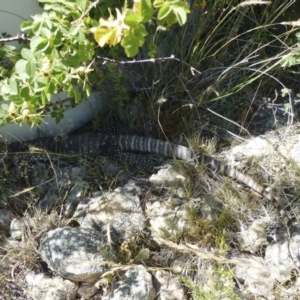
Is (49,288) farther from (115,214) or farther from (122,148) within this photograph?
(122,148)

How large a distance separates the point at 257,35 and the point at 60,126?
4.62ft

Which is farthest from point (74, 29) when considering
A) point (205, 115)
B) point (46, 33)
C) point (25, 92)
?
point (205, 115)

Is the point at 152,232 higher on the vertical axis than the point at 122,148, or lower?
lower

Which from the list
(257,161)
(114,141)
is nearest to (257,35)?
(257,161)

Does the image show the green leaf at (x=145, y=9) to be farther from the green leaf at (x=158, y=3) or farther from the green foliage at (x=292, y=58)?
the green foliage at (x=292, y=58)

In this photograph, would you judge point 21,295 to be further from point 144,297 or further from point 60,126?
point 60,126

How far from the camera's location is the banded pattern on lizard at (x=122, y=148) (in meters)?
3.29

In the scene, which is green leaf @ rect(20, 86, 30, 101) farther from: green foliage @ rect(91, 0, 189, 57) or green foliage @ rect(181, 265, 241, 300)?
green foliage @ rect(181, 265, 241, 300)

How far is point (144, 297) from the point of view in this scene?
2.75 meters

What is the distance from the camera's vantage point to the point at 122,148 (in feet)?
11.5

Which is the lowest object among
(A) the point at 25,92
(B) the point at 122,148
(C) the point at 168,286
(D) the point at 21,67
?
(C) the point at 168,286

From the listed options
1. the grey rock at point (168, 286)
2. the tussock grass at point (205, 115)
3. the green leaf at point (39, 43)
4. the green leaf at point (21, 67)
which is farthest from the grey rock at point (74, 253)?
the green leaf at point (39, 43)

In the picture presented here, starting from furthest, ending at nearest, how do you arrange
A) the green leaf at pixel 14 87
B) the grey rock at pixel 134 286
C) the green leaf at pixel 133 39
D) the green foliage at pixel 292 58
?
the green foliage at pixel 292 58, the grey rock at pixel 134 286, the green leaf at pixel 14 87, the green leaf at pixel 133 39

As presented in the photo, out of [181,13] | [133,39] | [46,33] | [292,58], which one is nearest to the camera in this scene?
Result: [181,13]
